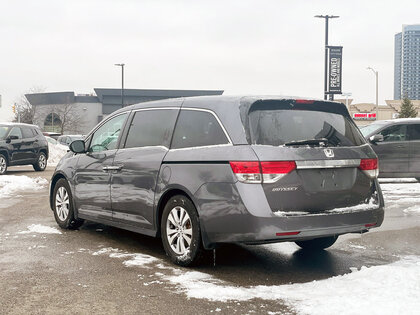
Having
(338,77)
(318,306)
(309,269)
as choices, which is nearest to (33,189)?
(309,269)

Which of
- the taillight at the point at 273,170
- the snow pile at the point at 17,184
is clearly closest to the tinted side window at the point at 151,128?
the taillight at the point at 273,170

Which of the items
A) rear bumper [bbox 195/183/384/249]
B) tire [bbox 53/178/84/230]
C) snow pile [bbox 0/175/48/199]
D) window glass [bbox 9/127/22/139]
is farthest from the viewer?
window glass [bbox 9/127/22/139]

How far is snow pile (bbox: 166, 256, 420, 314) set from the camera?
4.31 meters

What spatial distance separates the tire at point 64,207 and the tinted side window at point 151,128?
1665 millimetres

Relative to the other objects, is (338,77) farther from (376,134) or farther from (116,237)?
(116,237)

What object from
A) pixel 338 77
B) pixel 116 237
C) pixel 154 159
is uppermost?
pixel 338 77

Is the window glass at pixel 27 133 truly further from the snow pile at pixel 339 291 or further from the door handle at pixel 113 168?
the snow pile at pixel 339 291

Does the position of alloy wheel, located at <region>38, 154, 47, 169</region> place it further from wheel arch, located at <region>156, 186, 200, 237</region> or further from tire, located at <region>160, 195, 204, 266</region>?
tire, located at <region>160, 195, 204, 266</region>

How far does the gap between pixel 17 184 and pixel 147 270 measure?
1040cm

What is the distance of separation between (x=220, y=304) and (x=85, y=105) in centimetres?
7292

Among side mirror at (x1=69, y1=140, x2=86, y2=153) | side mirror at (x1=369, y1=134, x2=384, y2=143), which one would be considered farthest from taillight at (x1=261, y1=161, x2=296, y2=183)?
side mirror at (x1=369, y1=134, x2=384, y2=143)

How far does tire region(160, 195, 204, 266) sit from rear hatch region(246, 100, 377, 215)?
0.87 m

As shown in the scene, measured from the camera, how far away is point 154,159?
20.5 ft

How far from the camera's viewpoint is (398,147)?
15.0 meters
